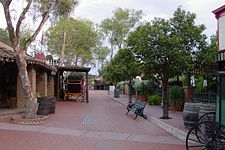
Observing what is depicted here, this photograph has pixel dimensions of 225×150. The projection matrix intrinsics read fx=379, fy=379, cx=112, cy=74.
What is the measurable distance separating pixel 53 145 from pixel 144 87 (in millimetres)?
22632

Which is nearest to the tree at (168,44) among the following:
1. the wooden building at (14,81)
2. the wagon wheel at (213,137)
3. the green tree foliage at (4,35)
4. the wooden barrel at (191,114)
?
the wooden barrel at (191,114)

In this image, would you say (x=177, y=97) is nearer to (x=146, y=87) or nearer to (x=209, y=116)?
(x=146, y=87)

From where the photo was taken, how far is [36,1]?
17.9 meters

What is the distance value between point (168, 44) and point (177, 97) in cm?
645

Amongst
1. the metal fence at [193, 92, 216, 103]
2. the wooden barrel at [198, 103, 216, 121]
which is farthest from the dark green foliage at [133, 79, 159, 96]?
the wooden barrel at [198, 103, 216, 121]

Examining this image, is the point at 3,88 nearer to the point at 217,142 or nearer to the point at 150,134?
the point at 150,134

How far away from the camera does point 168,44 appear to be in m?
16.3

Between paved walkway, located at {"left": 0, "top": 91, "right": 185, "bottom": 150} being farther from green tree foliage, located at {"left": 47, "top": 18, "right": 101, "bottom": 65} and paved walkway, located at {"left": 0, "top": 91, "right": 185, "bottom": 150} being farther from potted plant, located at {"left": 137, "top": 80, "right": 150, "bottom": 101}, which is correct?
green tree foliage, located at {"left": 47, "top": 18, "right": 101, "bottom": 65}

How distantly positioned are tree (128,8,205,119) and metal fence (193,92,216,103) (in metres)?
2.25

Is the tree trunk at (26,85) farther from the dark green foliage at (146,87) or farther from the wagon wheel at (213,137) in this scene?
the dark green foliage at (146,87)

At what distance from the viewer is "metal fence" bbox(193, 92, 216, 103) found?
17.8m

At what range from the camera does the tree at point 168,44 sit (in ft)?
53.3

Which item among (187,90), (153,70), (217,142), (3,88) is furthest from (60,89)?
(217,142)

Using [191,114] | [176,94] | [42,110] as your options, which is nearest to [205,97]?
[176,94]
